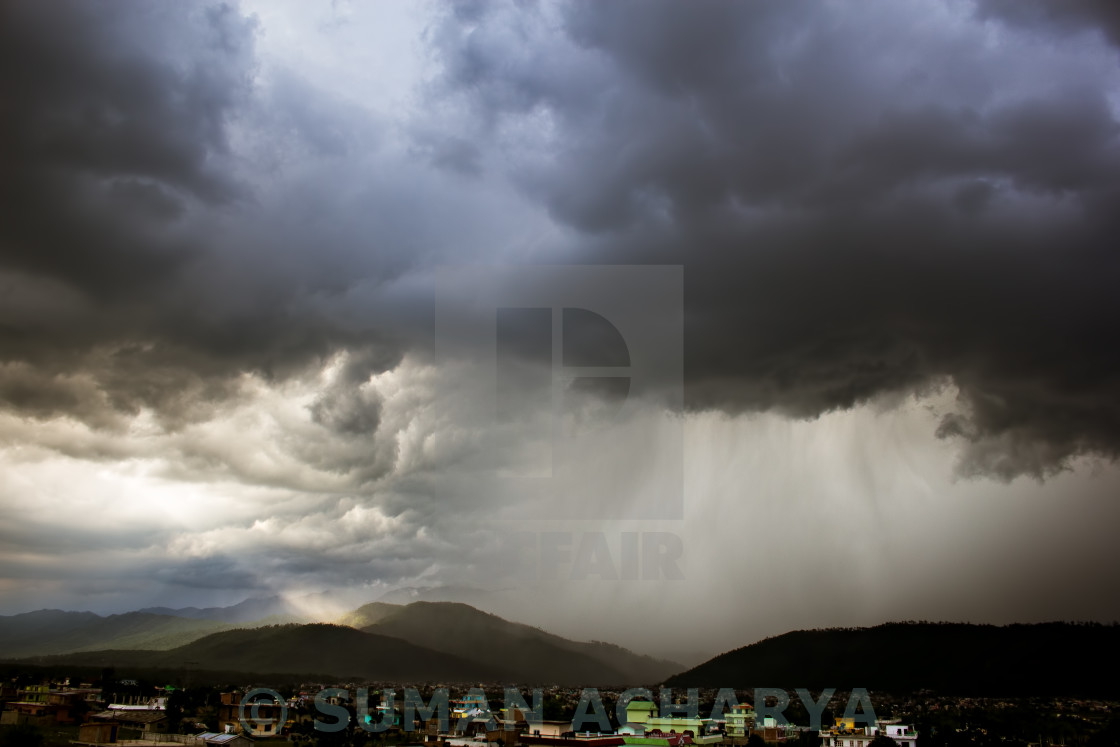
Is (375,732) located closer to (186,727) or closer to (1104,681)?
(186,727)

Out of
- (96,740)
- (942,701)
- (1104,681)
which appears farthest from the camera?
(1104,681)

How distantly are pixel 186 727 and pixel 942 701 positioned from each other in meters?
155

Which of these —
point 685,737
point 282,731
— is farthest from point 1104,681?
point 282,731

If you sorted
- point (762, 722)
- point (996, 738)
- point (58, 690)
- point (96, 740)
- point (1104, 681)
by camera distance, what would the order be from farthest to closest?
point (1104, 681) < point (58, 690) < point (762, 722) < point (996, 738) < point (96, 740)

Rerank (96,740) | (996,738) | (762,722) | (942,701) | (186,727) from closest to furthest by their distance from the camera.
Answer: (96,740) → (186,727) → (996,738) → (762,722) → (942,701)

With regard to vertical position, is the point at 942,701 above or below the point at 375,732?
below

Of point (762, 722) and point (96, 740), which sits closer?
point (96, 740)

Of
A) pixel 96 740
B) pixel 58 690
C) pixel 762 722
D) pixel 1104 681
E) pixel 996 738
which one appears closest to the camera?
pixel 96 740

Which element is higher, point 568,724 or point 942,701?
point 568,724

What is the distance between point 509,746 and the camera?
272 feet

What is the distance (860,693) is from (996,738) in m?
99.5

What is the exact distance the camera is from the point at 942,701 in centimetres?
18700

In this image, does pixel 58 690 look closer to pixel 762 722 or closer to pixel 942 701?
pixel 762 722

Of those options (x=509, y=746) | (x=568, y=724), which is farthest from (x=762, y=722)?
(x=509, y=746)
